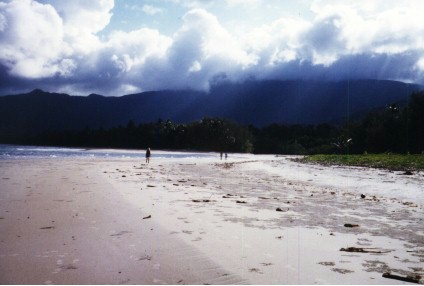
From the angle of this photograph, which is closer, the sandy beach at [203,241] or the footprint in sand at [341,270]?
the sandy beach at [203,241]

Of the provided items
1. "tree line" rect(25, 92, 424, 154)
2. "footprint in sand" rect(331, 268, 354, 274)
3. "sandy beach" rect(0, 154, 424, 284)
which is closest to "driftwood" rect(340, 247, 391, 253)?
"sandy beach" rect(0, 154, 424, 284)

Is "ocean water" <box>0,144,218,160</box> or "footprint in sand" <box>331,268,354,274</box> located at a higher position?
"footprint in sand" <box>331,268,354,274</box>

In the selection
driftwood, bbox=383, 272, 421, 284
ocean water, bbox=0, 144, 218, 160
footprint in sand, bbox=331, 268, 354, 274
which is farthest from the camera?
ocean water, bbox=0, 144, 218, 160

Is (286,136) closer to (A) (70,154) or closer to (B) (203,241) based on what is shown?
(A) (70,154)

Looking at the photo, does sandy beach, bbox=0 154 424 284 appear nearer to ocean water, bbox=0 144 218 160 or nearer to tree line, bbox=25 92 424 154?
ocean water, bbox=0 144 218 160

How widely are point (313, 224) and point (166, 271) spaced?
14.4ft

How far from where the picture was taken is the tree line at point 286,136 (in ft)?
225

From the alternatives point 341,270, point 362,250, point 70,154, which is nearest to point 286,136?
point 70,154

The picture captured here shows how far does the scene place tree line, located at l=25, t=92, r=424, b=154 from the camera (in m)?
68.7

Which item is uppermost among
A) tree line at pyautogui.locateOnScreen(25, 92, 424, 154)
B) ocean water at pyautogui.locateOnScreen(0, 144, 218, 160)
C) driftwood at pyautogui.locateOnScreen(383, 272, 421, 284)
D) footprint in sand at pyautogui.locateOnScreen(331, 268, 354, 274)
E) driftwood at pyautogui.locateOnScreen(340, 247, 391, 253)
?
tree line at pyautogui.locateOnScreen(25, 92, 424, 154)

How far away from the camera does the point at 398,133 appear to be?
70.9 m

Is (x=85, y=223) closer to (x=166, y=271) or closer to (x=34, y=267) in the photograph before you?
(x=34, y=267)

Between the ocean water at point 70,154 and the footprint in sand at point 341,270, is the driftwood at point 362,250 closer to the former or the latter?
the footprint in sand at point 341,270

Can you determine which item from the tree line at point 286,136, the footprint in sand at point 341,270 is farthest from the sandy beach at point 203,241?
A: the tree line at point 286,136
